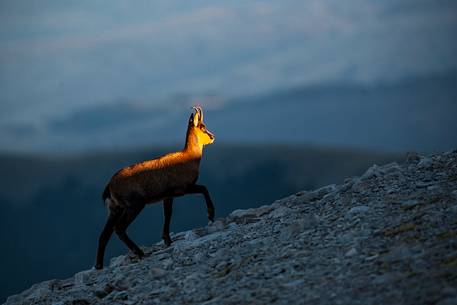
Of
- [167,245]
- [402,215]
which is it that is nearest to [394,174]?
[402,215]

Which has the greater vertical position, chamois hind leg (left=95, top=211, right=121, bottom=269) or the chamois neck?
the chamois neck

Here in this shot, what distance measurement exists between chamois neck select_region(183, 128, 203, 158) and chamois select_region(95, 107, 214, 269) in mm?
238

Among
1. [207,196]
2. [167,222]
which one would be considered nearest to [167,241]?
[167,222]

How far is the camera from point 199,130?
21.9 meters

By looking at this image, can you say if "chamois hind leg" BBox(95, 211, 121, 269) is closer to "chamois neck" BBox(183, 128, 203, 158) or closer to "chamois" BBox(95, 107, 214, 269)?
"chamois" BBox(95, 107, 214, 269)

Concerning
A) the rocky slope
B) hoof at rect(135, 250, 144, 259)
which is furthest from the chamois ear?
hoof at rect(135, 250, 144, 259)

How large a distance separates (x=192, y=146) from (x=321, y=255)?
23.9 feet

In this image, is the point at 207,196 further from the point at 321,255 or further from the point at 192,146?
the point at 321,255

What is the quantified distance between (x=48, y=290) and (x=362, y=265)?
26.9 feet

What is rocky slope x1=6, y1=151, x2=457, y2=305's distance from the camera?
1309 cm

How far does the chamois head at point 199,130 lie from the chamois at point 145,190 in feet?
2.83

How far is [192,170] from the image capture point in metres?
20.8

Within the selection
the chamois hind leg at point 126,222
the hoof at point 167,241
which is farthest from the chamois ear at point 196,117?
the hoof at point 167,241

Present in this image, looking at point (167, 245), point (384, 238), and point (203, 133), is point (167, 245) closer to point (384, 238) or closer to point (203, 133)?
point (203, 133)
